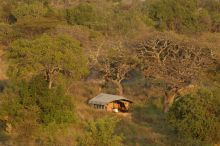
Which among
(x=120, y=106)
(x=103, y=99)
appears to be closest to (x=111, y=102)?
(x=103, y=99)

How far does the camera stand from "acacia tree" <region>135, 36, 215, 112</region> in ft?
104

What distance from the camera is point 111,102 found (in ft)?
102

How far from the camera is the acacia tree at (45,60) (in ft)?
92.0

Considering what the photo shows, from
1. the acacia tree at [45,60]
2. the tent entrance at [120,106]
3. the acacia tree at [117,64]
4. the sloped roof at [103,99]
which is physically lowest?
the tent entrance at [120,106]

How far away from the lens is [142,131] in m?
25.9

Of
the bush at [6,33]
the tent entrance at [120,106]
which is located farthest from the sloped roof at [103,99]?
the bush at [6,33]

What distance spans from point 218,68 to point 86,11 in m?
23.3

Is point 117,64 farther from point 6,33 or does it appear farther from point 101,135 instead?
point 101,135

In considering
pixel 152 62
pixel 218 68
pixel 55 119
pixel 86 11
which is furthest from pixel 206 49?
pixel 86 11

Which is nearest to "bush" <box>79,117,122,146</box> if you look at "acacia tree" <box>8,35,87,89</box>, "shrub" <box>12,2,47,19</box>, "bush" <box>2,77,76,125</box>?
"bush" <box>2,77,76,125</box>

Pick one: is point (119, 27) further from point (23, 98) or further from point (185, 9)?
point (23, 98)

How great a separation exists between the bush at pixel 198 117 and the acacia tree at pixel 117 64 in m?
11.0

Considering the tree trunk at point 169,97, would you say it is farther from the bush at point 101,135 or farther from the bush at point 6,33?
the bush at point 6,33

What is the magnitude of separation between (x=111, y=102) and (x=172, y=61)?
6.30m
